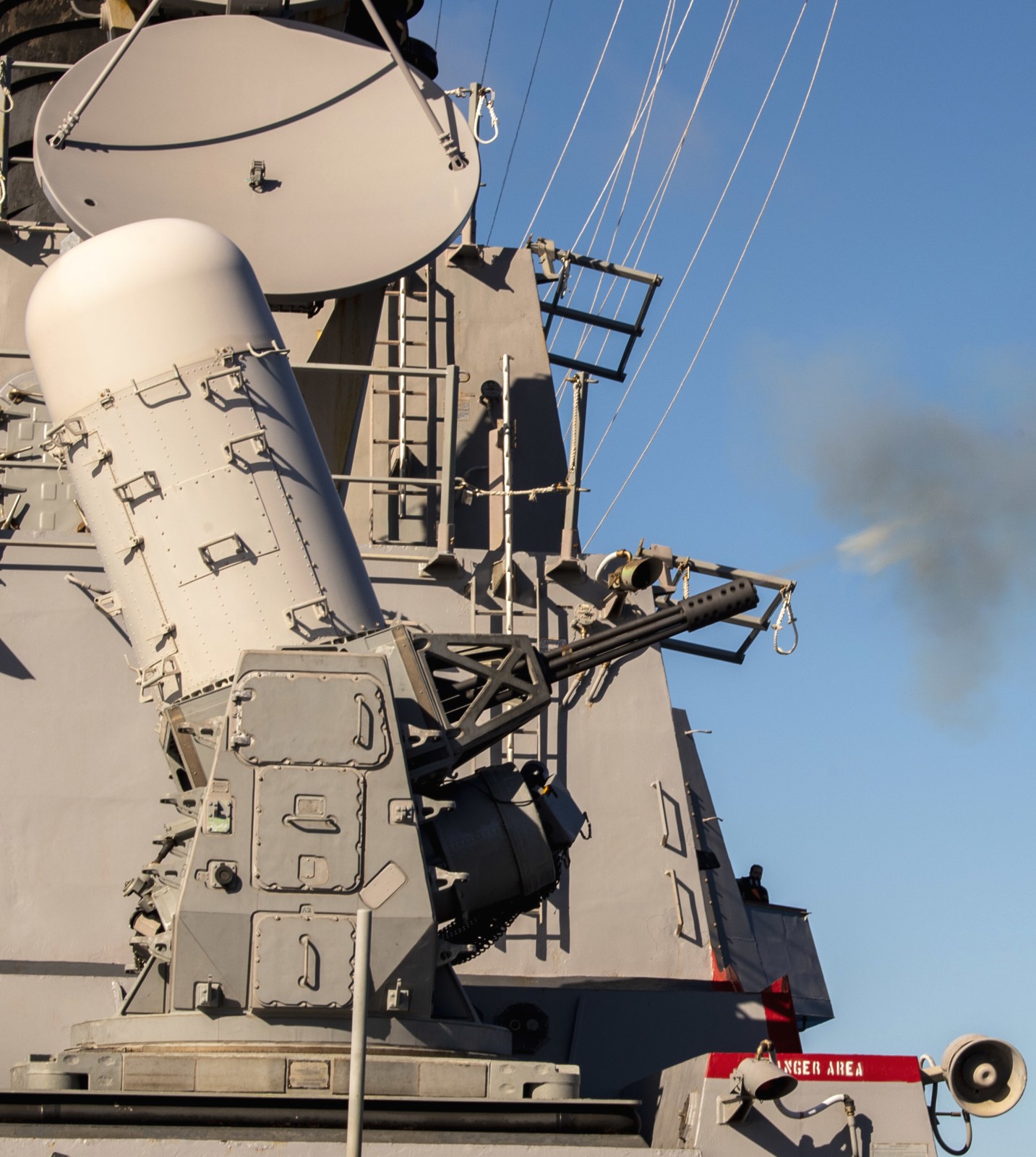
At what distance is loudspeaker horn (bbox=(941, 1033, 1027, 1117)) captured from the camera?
6.96m

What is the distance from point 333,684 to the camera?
679 centimetres

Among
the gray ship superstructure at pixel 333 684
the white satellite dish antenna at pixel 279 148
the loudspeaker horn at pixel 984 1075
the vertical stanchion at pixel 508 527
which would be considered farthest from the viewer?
the white satellite dish antenna at pixel 279 148

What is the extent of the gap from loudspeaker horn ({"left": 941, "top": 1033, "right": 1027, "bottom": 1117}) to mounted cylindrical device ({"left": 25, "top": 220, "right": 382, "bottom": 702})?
307 cm

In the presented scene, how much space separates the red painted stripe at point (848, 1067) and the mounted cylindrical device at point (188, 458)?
2555mm

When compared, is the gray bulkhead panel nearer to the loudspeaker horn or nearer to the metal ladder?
the metal ladder

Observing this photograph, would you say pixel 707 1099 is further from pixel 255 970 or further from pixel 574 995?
pixel 574 995

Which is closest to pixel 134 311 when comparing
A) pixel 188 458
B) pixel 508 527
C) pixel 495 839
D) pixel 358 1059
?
pixel 188 458

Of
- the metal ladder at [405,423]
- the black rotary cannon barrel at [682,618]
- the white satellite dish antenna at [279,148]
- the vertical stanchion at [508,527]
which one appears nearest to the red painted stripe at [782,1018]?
the vertical stanchion at [508,527]

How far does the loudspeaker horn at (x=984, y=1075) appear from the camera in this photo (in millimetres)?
6961

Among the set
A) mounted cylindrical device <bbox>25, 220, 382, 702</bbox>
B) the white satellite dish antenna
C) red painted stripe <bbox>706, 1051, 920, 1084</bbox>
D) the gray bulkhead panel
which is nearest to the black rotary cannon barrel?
mounted cylindrical device <bbox>25, 220, 382, 702</bbox>

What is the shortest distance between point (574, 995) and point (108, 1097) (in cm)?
385

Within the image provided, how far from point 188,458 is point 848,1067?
12.4 feet

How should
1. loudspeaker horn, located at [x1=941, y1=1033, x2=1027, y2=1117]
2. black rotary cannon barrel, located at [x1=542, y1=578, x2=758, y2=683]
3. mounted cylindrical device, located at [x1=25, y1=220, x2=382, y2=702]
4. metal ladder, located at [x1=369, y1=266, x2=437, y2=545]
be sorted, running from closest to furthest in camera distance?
loudspeaker horn, located at [x1=941, y1=1033, x2=1027, y2=1117], mounted cylindrical device, located at [x1=25, y1=220, x2=382, y2=702], black rotary cannon barrel, located at [x1=542, y1=578, x2=758, y2=683], metal ladder, located at [x1=369, y1=266, x2=437, y2=545]

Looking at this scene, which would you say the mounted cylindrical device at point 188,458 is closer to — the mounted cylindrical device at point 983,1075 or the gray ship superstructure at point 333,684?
the gray ship superstructure at point 333,684
